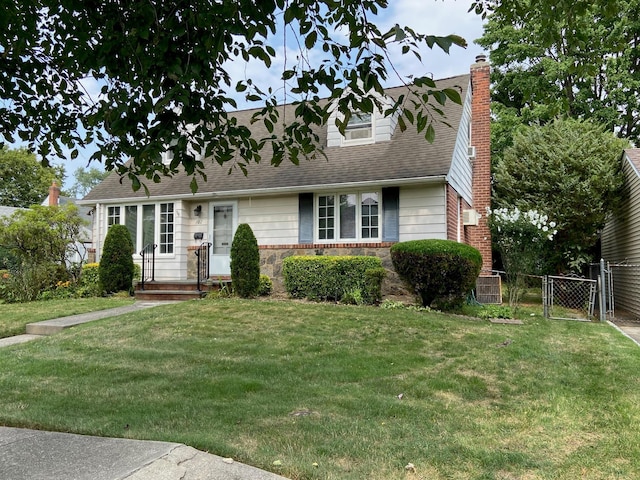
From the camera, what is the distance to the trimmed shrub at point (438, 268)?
30.1ft

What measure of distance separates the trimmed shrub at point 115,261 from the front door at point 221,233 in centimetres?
226

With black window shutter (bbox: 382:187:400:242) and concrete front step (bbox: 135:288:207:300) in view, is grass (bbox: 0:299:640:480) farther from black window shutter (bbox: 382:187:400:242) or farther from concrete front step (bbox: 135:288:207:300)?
concrete front step (bbox: 135:288:207:300)

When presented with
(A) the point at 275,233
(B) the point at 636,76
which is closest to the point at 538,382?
(A) the point at 275,233

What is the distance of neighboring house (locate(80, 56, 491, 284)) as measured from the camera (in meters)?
10.8

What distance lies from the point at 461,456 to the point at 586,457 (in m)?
0.85

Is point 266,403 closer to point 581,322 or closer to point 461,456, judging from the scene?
point 461,456

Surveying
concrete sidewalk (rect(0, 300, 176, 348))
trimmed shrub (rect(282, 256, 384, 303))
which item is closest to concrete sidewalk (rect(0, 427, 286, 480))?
concrete sidewalk (rect(0, 300, 176, 348))

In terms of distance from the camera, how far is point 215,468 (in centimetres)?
278

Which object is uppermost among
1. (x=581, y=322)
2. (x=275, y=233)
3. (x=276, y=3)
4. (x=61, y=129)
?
(x=276, y=3)

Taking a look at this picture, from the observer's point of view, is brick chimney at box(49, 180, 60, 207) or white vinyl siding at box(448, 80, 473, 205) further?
brick chimney at box(49, 180, 60, 207)

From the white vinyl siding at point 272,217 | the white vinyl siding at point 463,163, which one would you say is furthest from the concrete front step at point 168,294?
the white vinyl siding at point 463,163

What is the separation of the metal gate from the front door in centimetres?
793

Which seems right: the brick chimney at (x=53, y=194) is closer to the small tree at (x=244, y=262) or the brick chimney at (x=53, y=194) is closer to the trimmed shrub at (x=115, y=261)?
the trimmed shrub at (x=115, y=261)

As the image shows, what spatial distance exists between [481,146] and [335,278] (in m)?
6.75
